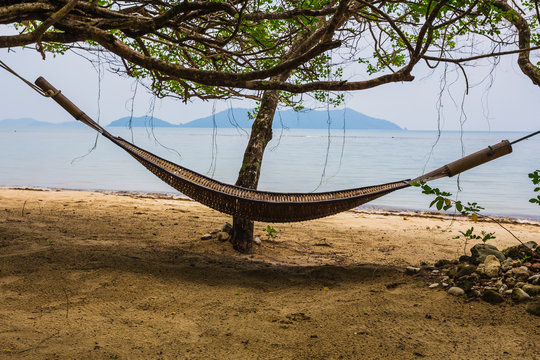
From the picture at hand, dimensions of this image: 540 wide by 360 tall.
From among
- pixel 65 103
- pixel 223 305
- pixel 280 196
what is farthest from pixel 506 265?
pixel 65 103

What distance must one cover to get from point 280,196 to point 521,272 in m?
1.29

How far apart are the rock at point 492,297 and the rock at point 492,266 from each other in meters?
0.20

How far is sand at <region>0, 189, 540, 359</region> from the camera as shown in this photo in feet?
5.45

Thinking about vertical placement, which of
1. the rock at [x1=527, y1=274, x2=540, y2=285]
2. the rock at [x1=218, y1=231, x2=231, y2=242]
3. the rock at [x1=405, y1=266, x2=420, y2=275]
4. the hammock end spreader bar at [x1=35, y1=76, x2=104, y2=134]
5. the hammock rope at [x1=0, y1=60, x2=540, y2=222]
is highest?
the hammock end spreader bar at [x1=35, y1=76, x2=104, y2=134]

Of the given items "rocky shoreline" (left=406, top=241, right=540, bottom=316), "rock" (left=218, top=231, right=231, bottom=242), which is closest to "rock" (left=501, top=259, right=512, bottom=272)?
"rocky shoreline" (left=406, top=241, right=540, bottom=316)

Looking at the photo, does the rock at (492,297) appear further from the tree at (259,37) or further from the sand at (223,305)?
the tree at (259,37)

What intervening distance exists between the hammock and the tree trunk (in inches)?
22.1

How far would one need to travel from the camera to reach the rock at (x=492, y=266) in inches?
84.2

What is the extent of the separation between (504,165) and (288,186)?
29.0 ft

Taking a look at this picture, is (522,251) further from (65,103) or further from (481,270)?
(65,103)

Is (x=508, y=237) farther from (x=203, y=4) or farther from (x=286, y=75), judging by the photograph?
(x=203, y=4)

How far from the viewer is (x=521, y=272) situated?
6.79ft

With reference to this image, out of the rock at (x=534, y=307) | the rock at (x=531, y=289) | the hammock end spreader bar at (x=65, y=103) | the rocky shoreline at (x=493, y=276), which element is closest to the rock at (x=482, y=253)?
the rocky shoreline at (x=493, y=276)

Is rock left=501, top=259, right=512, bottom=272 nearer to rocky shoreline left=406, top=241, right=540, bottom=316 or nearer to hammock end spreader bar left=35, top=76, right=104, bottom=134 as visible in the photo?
rocky shoreline left=406, top=241, right=540, bottom=316
